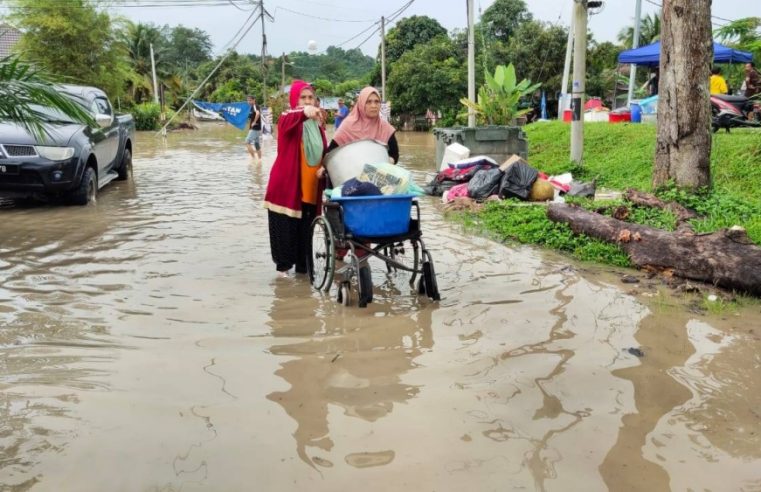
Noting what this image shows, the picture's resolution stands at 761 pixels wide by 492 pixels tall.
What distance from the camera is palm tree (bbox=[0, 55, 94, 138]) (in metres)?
3.99

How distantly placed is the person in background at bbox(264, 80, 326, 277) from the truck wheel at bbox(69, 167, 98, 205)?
4937 mm

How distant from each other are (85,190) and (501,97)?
8219mm

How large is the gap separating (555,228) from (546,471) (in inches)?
190

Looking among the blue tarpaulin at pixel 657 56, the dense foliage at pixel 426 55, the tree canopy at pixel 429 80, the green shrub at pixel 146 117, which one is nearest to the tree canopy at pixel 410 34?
the dense foliage at pixel 426 55

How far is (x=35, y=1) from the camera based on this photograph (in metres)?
30.4

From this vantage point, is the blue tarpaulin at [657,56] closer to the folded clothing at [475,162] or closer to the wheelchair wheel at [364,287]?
the folded clothing at [475,162]

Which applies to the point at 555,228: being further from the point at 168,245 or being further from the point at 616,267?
the point at 168,245

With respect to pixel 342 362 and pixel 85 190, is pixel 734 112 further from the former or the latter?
pixel 85 190

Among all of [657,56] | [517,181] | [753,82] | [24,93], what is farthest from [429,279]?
[657,56]

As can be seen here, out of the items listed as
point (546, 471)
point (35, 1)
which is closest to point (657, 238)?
point (546, 471)

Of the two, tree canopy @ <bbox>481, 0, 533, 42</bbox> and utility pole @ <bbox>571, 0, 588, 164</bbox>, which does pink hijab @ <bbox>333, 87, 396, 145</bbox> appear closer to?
utility pole @ <bbox>571, 0, 588, 164</bbox>

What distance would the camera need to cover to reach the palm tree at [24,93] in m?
3.99

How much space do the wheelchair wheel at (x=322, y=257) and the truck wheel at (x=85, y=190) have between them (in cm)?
491

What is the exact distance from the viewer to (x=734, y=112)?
463 inches
